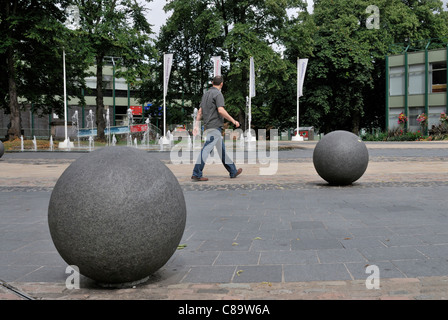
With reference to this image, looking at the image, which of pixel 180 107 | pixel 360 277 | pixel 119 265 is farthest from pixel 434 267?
pixel 180 107

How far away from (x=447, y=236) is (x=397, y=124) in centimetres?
4071

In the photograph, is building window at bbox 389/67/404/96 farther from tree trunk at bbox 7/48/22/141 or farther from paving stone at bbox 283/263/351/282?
paving stone at bbox 283/263/351/282

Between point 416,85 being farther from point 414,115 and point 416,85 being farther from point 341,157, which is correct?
point 341,157

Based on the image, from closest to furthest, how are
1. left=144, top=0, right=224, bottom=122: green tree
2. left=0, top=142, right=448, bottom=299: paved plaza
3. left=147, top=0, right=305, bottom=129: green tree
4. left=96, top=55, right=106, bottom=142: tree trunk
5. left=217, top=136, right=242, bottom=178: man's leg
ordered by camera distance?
left=0, top=142, right=448, bottom=299: paved plaza → left=217, top=136, right=242, bottom=178: man's leg → left=147, top=0, right=305, bottom=129: green tree → left=96, top=55, right=106, bottom=142: tree trunk → left=144, top=0, right=224, bottom=122: green tree

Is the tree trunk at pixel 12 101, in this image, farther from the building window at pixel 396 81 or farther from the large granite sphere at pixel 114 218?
the building window at pixel 396 81

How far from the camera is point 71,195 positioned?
10.6 feet

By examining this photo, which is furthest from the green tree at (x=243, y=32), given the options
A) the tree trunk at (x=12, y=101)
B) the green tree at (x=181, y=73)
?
the tree trunk at (x=12, y=101)

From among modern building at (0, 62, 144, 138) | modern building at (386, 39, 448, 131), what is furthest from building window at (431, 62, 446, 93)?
modern building at (0, 62, 144, 138)

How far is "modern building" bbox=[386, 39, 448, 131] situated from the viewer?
39.8 meters

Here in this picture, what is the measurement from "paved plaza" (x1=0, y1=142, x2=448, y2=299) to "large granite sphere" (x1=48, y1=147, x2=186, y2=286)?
24 centimetres

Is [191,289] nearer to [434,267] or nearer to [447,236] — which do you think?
[434,267]

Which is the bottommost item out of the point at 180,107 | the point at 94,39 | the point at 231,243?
the point at 231,243

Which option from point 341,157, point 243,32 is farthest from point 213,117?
point 243,32

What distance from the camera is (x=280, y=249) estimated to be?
14.5ft
